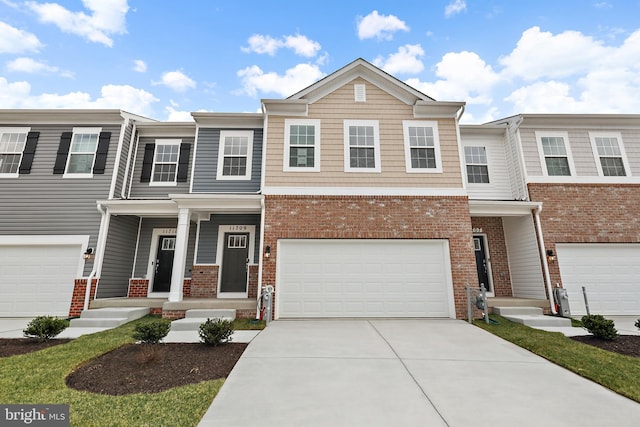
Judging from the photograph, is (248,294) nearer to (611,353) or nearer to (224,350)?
(224,350)

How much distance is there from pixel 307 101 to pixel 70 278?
30.7ft

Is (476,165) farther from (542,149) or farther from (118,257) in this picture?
(118,257)

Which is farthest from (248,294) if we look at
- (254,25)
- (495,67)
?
(495,67)

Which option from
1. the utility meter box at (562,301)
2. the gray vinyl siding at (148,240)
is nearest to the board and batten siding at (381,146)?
the gray vinyl siding at (148,240)

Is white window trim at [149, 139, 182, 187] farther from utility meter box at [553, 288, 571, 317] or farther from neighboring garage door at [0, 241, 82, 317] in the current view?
utility meter box at [553, 288, 571, 317]

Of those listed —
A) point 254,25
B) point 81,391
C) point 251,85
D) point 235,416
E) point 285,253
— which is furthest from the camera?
point 251,85

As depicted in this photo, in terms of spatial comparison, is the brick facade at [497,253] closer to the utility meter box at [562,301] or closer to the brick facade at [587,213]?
the brick facade at [587,213]

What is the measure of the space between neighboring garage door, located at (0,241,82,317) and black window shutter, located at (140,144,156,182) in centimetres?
300

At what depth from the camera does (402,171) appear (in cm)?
872

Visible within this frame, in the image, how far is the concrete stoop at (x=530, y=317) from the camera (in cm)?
720

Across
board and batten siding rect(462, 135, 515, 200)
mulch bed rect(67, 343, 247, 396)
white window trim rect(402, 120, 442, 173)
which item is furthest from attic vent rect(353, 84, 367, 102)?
mulch bed rect(67, 343, 247, 396)

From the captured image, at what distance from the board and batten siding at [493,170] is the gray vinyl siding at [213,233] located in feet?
25.8

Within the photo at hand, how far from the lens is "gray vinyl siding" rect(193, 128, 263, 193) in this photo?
31.0 feet

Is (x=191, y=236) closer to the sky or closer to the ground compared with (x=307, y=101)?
closer to the ground
